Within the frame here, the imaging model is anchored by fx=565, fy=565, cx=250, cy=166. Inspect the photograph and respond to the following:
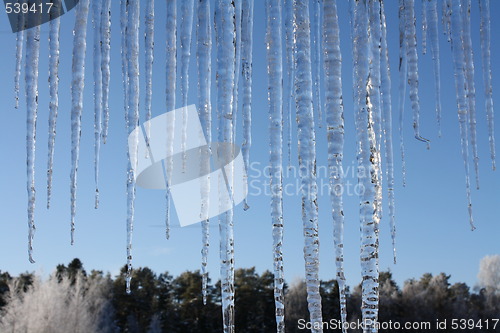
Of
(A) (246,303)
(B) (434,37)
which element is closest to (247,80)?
(B) (434,37)

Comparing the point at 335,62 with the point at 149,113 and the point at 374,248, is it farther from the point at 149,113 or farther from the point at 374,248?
the point at 149,113

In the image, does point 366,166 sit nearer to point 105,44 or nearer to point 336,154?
point 336,154

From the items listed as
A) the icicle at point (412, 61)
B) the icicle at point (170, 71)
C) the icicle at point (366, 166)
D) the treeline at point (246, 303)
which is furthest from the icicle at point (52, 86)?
the treeline at point (246, 303)

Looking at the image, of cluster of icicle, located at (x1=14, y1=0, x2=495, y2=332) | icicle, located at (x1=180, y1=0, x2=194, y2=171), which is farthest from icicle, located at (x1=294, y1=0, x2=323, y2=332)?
icicle, located at (x1=180, y1=0, x2=194, y2=171)

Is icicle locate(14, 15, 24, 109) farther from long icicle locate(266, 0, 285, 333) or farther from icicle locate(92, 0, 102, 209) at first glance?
long icicle locate(266, 0, 285, 333)

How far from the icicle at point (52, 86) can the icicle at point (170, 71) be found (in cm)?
49

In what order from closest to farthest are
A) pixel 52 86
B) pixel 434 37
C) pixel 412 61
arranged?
pixel 52 86 < pixel 412 61 < pixel 434 37

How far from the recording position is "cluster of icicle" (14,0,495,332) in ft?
6.16

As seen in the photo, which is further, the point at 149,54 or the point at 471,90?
the point at 471,90

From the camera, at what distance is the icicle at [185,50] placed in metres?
2.32

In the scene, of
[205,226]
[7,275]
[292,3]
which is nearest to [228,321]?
[205,226]

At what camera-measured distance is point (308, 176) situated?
1904 millimetres

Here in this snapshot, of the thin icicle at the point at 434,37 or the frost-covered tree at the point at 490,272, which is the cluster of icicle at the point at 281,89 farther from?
the frost-covered tree at the point at 490,272

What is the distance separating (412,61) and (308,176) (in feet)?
3.66
